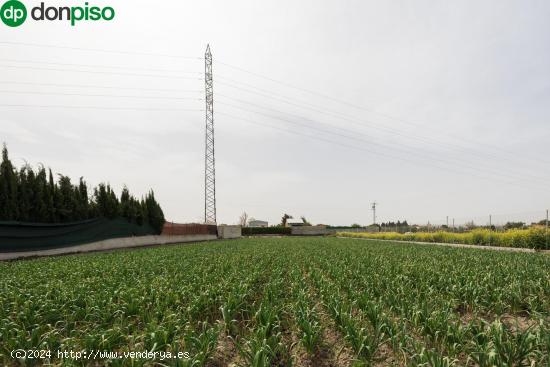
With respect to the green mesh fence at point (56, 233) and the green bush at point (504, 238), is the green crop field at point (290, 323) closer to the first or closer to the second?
the green mesh fence at point (56, 233)

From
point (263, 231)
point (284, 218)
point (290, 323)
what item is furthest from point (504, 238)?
point (284, 218)

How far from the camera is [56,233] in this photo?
73.4 ft

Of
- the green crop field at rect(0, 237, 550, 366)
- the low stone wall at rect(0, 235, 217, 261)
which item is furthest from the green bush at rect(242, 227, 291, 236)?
the green crop field at rect(0, 237, 550, 366)

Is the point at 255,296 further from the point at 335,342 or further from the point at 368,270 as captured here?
the point at 368,270

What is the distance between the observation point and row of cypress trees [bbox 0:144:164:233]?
804 inches

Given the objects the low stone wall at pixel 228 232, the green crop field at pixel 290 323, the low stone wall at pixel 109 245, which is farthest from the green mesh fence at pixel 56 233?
the low stone wall at pixel 228 232

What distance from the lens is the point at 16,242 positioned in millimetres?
19234

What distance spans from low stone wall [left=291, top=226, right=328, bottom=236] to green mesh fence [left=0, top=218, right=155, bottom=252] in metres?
48.6

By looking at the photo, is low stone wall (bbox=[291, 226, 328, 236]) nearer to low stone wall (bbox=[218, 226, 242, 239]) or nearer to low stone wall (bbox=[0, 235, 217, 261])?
low stone wall (bbox=[218, 226, 242, 239])

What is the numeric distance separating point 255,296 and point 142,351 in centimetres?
408

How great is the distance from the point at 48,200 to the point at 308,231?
6039 cm

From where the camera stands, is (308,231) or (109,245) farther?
(308,231)

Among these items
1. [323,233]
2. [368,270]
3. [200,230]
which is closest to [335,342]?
[368,270]

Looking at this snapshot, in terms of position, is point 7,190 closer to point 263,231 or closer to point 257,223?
point 263,231
